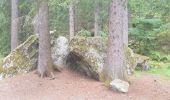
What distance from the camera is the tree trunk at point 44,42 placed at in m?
12.8

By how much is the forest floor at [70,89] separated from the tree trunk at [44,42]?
1.23 ft

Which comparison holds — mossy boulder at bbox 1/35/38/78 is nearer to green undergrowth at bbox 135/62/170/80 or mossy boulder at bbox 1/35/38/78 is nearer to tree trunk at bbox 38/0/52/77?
tree trunk at bbox 38/0/52/77

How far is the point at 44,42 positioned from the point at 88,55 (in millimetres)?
1602

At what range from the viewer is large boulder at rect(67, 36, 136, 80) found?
12961 mm

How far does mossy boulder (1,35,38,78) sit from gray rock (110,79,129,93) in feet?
12.3

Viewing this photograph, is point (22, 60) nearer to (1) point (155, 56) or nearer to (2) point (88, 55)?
(2) point (88, 55)

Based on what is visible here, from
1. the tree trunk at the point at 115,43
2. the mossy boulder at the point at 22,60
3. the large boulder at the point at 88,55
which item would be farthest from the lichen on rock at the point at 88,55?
the mossy boulder at the point at 22,60

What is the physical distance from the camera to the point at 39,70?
13.1 meters

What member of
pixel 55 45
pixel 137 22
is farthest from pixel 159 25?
pixel 55 45

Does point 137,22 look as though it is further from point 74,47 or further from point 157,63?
point 74,47

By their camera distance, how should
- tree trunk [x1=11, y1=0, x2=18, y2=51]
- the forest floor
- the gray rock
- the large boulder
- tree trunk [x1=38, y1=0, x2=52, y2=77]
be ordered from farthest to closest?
Answer: tree trunk [x1=11, y1=0, x2=18, y2=51] < the large boulder < tree trunk [x1=38, y1=0, x2=52, y2=77] < the gray rock < the forest floor

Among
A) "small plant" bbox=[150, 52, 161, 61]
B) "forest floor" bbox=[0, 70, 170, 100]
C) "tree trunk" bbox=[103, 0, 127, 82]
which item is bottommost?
"forest floor" bbox=[0, 70, 170, 100]

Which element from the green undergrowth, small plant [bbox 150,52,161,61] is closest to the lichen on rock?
the green undergrowth

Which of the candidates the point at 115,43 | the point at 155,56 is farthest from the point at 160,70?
the point at 115,43
